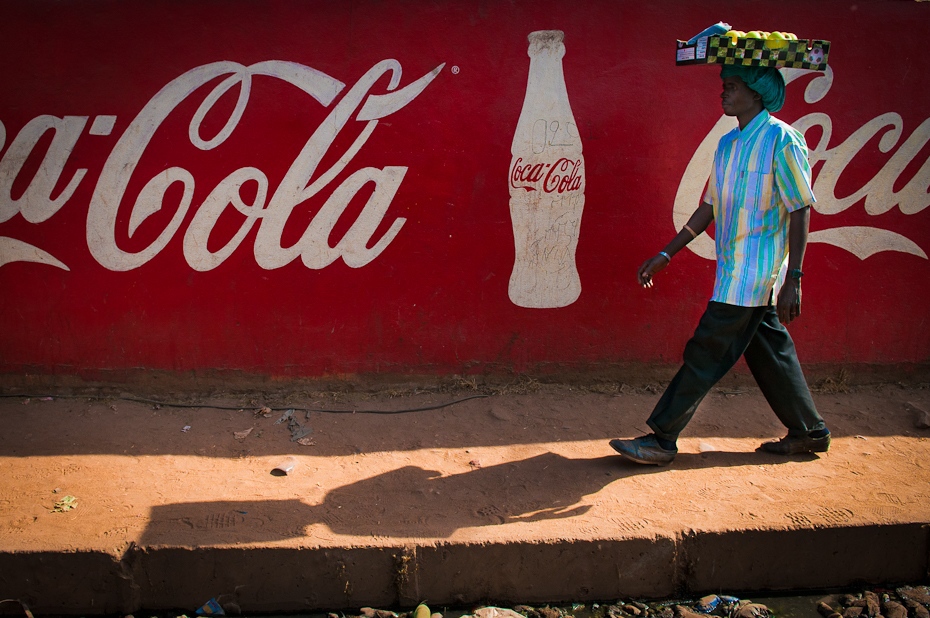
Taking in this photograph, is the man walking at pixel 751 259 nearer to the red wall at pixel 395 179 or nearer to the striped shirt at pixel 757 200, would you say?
the striped shirt at pixel 757 200

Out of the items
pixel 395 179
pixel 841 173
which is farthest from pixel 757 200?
pixel 395 179

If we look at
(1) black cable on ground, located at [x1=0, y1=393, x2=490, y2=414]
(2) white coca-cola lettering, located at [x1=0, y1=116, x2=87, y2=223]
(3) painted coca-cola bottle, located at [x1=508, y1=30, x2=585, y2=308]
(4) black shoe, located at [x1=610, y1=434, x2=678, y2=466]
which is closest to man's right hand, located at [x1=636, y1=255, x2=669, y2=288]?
(4) black shoe, located at [x1=610, y1=434, x2=678, y2=466]

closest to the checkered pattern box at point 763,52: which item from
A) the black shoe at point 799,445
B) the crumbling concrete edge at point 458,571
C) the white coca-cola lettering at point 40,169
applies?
the black shoe at point 799,445

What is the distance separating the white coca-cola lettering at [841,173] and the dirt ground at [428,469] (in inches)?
35.7

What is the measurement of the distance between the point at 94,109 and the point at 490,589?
338 cm

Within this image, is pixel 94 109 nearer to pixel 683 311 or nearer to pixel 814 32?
pixel 683 311

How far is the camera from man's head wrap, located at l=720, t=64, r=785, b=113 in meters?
3.36

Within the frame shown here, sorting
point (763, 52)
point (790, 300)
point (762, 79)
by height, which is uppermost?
point (763, 52)

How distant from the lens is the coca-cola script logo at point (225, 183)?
4262mm

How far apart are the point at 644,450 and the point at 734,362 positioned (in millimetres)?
602

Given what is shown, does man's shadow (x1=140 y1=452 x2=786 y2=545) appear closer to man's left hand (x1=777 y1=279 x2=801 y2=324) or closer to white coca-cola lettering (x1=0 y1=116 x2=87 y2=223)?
man's left hand (x1=777 y1=279 x2=801 y2=324)

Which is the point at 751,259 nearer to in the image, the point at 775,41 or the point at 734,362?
the point at 734,362

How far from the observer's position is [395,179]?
4.38m

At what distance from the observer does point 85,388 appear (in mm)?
4496
